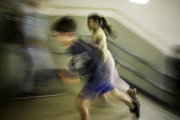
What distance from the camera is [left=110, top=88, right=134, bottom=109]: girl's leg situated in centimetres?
149

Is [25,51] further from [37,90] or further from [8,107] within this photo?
[8,107]

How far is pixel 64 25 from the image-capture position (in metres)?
1.27

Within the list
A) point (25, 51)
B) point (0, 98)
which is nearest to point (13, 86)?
point (0, 98)

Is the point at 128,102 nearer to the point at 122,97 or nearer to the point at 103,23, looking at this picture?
the point at 122,97

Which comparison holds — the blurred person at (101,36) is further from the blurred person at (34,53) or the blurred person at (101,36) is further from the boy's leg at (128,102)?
the blurred person at (34,53)

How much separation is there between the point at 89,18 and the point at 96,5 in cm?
17

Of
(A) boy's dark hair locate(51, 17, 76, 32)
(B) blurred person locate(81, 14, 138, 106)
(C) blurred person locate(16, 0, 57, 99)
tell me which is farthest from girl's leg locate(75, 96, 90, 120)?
(A) boy's dark hair locate(51, 17, 76, 32)

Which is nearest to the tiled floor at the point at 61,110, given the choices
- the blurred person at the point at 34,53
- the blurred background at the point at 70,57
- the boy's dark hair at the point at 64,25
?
the blurred background at the point at 70,57

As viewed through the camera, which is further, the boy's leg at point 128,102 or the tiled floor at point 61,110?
the boy's leg at point 128,102

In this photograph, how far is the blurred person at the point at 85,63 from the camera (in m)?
1.25

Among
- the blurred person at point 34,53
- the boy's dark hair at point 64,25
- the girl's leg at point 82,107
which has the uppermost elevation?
the boy's dark hair at point 64,25

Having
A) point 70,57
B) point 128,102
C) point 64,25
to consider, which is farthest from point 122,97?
point 64,25

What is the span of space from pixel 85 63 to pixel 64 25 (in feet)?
1.08

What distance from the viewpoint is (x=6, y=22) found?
4.18 feet
